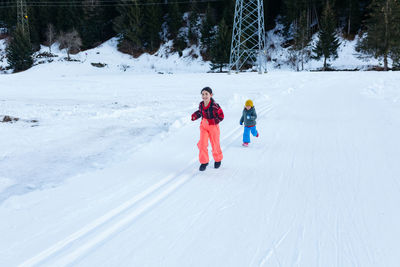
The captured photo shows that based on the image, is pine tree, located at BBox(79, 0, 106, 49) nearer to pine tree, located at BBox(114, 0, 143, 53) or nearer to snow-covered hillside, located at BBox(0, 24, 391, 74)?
snow-covered hillside, located at BBox(0, 24, 391, 74)

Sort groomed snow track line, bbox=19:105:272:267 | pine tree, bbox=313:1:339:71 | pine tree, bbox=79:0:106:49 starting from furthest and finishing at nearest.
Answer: pine tree, bbox=79:0:106:49 → pine tree, bbox=313:1:339:71 → groomed snow track line, bbox=19:105:272:267

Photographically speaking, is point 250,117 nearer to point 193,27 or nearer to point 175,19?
point 193,27

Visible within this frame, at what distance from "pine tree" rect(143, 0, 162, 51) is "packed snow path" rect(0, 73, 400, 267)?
50892 mm

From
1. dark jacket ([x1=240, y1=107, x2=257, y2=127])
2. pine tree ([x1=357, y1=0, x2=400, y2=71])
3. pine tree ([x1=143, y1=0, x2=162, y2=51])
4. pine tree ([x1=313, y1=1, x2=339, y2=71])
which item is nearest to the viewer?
dark jacket ([x1=240, y1=107, x2=257, y2=127])

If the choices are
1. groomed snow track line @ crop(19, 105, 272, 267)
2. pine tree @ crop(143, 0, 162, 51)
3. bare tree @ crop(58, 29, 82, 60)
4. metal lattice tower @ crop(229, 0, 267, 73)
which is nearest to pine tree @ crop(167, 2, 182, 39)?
pine tree @ crop(143, 0, 162, 51)

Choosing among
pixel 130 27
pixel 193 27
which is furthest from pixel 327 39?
pixel 130 27

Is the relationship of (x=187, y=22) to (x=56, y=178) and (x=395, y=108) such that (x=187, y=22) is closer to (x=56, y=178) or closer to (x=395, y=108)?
(x=395, y=108)

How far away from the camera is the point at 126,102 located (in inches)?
542

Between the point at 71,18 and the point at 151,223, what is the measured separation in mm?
65342

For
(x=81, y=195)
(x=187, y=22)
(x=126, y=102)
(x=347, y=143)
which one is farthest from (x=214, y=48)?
(x=81, y=195)

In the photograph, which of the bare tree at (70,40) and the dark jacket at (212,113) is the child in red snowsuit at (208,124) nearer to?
the dark jacket at (212,113)

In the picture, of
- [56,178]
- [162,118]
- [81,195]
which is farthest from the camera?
[162,118]

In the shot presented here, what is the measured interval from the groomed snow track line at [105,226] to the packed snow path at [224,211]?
0.04 feet

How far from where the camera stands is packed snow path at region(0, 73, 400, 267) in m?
2.65
